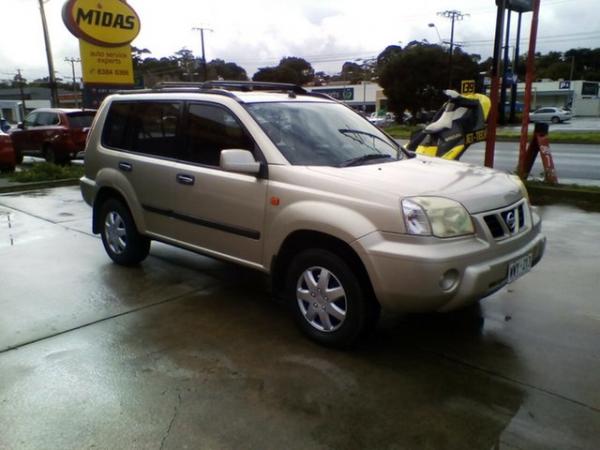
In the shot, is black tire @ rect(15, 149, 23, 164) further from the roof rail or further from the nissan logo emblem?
the nissan logo emblem

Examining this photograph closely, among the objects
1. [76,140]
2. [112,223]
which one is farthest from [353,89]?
[112,223]

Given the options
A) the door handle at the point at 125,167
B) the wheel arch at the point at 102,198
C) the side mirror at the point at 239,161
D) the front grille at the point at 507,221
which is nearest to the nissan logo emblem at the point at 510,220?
the front grille at the point at 507,221

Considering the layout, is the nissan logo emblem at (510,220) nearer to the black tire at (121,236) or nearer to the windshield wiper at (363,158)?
the windshield wiper at (363,158)

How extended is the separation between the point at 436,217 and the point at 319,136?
1.34 metres

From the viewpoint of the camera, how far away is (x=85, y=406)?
297cm

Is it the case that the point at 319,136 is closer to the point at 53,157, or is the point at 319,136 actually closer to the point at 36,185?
the point at 36,185

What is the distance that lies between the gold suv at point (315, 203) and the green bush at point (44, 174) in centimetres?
662

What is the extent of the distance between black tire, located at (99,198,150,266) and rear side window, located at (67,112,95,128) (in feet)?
32.0

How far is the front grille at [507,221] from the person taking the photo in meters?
3.42

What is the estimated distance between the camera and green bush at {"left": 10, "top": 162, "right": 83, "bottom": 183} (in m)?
10.8

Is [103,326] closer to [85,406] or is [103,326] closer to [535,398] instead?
[85,406]

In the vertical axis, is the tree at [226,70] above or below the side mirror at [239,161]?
above

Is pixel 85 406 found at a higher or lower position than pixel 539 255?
lower

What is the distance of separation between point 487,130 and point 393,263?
635 cm
